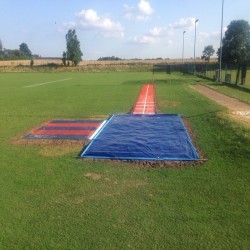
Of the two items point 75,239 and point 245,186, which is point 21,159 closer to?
point 75,239

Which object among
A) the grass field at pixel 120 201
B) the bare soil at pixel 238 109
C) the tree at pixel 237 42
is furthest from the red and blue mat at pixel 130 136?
the tree at pixel 237 42

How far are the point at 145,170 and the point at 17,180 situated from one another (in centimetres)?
280

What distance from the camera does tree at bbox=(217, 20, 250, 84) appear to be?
33.3 meters

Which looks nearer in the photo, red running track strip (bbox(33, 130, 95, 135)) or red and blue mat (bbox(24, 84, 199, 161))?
red and blue mat (bbox(24, 84, 199, 161))

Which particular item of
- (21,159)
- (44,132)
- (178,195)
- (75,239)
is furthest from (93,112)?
(75,239)

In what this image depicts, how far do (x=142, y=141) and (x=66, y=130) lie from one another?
3.22 meters

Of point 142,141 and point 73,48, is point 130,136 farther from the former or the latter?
point 73,48

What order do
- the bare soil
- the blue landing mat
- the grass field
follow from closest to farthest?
the grass field
the blue landing mat
the bare soil

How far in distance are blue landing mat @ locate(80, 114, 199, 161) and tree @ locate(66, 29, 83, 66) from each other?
78.1 metres

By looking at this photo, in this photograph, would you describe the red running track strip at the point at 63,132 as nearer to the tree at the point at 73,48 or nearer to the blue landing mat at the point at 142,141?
the blue landing mat at the point at 142,141

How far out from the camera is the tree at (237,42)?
3334 cm

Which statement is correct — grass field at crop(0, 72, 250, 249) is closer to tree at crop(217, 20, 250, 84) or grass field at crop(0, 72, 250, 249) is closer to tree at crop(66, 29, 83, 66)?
tree at crop(217, 20, 250, 84)

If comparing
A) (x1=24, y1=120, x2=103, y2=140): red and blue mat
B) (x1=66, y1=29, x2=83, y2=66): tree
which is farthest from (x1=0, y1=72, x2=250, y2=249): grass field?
(x1=66, y1=29, x2=83, y2=66): tree

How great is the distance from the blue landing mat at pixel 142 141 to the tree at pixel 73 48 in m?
78.1
